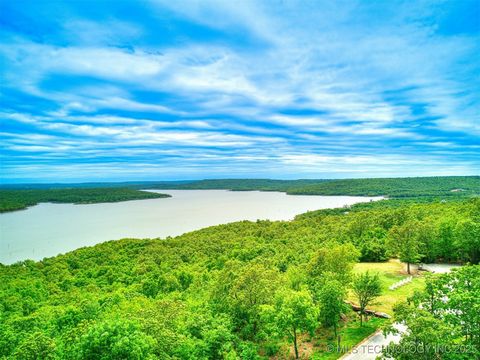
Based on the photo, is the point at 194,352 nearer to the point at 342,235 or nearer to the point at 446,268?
the point at 446,268

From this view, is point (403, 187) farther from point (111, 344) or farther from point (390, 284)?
point (111, 344)

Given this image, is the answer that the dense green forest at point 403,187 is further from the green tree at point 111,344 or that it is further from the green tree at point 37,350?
the green tree at point 37,350

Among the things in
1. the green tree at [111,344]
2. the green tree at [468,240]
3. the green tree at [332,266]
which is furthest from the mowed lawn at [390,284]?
the green tree at [111,344]

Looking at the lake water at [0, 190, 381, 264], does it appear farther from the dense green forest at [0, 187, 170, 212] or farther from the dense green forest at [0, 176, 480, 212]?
the dense green forest at [0, 176, 480, 212]

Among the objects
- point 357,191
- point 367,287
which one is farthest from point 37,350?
point 357,191

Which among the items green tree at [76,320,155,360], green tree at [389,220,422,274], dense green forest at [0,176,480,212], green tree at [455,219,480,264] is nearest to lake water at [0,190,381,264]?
dense green forest at [0,176,480,212]
